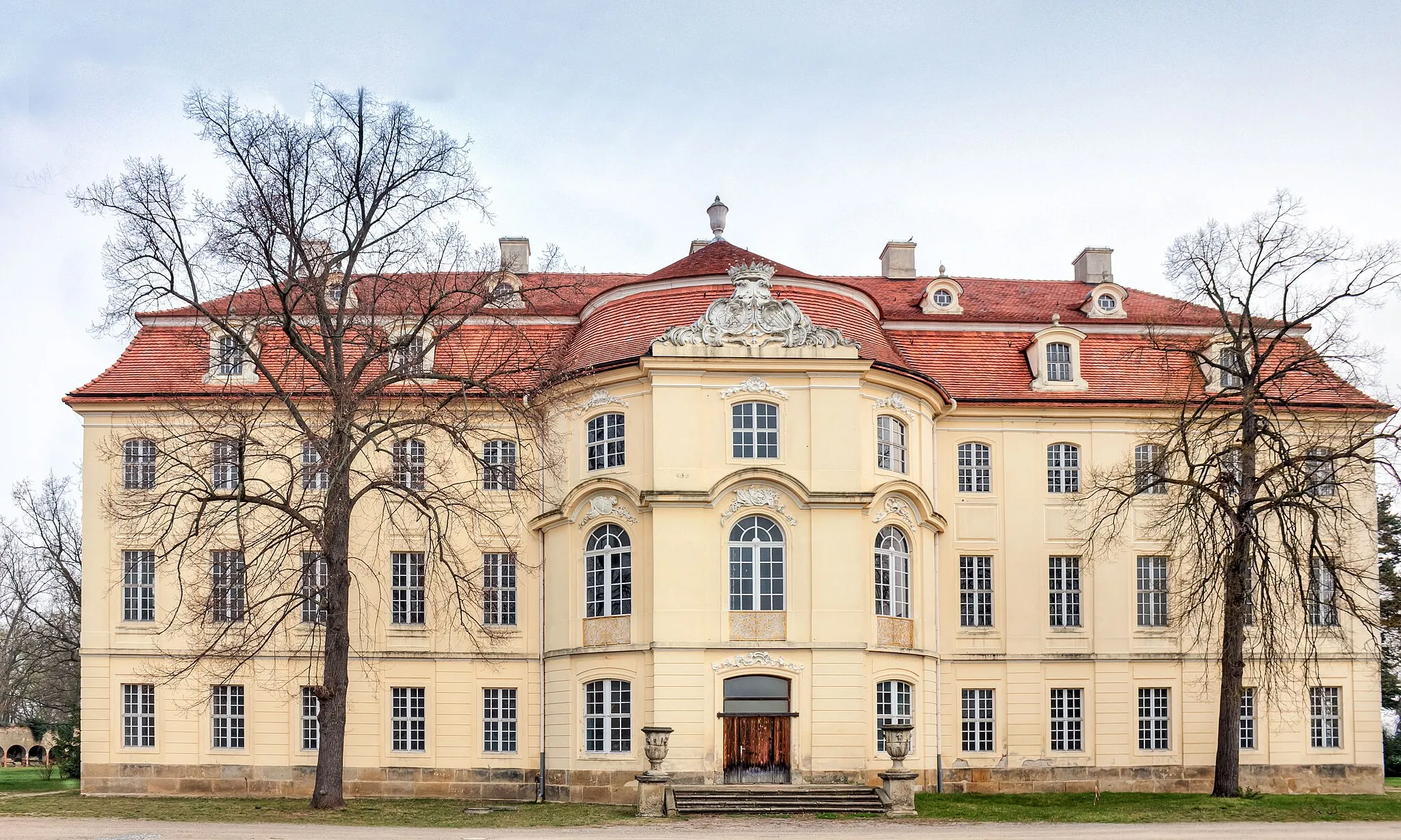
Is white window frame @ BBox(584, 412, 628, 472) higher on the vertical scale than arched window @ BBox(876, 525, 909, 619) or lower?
higher

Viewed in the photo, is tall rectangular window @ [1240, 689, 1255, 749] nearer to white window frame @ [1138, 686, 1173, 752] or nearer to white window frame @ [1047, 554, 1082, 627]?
white window frame @ [1138, 686, 1173, 752]

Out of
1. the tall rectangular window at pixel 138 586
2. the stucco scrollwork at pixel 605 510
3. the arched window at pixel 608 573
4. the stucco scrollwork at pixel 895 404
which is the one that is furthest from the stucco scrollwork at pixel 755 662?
the tall rectangular window at pixel 138 586

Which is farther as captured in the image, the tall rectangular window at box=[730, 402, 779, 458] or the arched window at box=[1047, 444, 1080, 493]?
the arched window at box=[1047, 444, 1080, 493]

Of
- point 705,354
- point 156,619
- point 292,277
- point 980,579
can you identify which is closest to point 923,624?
point 980,579

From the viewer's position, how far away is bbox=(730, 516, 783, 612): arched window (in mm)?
29094

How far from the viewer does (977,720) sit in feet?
108

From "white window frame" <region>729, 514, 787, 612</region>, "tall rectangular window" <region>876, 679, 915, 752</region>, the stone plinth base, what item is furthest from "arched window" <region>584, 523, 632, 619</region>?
the stone plinth base

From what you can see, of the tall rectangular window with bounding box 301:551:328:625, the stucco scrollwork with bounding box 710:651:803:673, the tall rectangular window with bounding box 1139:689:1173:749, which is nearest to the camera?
the stucco scrollwork with bounding box 710:651:803:673

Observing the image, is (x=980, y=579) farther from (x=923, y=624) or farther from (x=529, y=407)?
(x=529, y=407)

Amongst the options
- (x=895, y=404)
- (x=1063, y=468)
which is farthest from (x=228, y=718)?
(x=1063, y=468)

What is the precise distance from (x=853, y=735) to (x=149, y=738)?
1532 centimetres

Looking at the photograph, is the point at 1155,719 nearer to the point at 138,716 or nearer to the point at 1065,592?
the point at 1065,592

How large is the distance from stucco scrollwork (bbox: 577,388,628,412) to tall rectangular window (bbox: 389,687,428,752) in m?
7.47

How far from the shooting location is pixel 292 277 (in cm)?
2628
